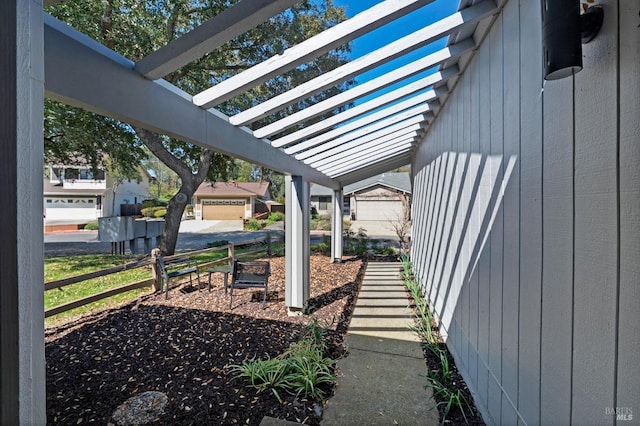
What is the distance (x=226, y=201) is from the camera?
102 ft

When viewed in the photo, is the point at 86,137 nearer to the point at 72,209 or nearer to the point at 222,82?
the point at 222,82

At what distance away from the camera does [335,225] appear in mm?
9445

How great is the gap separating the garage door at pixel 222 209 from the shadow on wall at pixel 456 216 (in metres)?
27.0

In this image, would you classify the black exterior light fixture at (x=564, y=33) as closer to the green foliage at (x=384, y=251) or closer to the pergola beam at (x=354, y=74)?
the pergola beam at (x=354, y=74)

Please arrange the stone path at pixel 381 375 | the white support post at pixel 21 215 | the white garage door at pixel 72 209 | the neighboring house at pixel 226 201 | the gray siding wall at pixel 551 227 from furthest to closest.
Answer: the neighboring house at pixel 226 201
the white garage door at pixel 72 209
the stone path at pixel 381 375
the gray siding wall at pixel 551 227
the white support post at pixel 21 215

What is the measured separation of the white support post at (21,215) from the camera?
2.53 ft

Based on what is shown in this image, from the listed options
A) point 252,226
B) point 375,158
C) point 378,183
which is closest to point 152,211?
point 252,226

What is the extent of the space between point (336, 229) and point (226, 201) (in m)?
23.9

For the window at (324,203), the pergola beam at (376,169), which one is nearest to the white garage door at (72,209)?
the window at (324,203)

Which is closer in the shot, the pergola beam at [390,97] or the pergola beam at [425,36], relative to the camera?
the pergola beam at [425,36]

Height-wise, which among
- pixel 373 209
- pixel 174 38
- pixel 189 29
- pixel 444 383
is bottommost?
pixel 444 383

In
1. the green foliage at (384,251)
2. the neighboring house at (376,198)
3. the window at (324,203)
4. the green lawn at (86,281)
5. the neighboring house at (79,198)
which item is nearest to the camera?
the green lawn at (86,281)

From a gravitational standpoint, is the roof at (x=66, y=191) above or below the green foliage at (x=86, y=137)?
below

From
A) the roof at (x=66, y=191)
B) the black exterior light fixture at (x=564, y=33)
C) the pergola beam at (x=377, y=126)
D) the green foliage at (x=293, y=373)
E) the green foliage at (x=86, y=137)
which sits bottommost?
the green foliage at (x=293, y=373)
